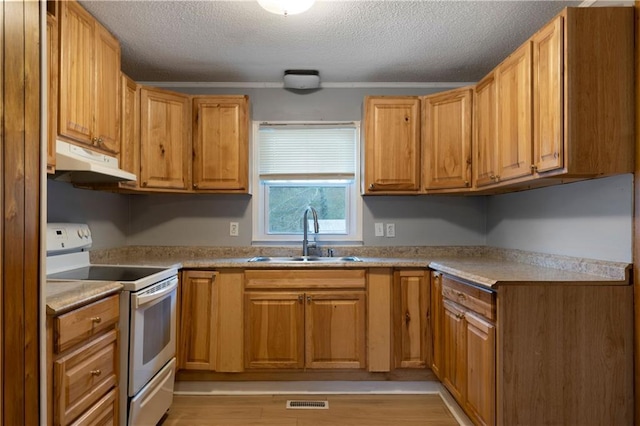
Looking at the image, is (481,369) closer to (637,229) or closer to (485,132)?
(637,229)

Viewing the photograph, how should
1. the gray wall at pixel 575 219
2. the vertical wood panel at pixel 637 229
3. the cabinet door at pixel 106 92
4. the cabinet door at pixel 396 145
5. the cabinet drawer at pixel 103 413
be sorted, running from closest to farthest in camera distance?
the cabinet drawer at pixel 103 413 < the vertical wood panel at pixel 637 229 < the gray wall at pixel 575 219 < the cabinet door at pixel 106 92 < the cabinet door at pixel 396 145

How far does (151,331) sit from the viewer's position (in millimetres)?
1923

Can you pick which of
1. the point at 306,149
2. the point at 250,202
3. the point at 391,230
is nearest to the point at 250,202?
the point at 250,202

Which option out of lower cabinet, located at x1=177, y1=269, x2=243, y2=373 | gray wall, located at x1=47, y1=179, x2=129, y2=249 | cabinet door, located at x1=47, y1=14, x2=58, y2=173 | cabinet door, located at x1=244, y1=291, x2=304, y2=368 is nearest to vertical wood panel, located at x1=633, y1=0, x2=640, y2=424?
cabinet door, located at x1=244, y1=291, x2=304, y2=368

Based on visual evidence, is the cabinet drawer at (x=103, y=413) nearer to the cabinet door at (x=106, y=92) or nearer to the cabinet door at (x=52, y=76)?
the cabinet door at (x=52, y=76)

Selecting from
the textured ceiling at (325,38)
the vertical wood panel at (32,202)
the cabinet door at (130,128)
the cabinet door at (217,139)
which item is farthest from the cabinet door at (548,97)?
the cabinet door at (130,128)

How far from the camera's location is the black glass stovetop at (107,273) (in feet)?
6.17

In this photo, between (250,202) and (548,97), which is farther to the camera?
(250,202)

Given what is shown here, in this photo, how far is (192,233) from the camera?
2.98 metres

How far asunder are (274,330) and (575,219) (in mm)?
1921

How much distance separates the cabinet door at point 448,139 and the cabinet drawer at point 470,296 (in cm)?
75

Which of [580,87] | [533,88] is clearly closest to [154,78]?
[533,88]

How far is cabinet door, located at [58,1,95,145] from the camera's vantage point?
1.71 metres

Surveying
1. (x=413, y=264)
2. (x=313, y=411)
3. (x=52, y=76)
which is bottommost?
(x=313, y=411)
